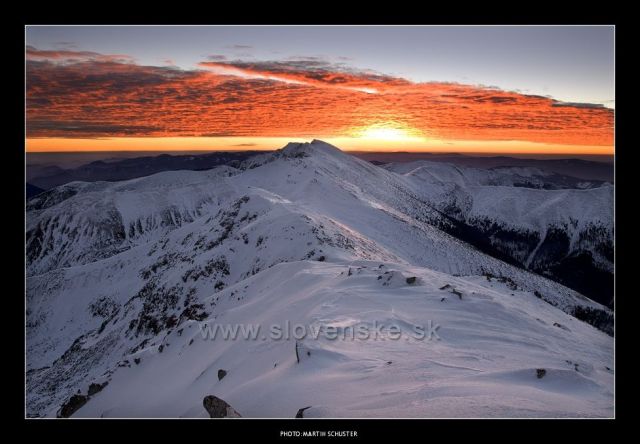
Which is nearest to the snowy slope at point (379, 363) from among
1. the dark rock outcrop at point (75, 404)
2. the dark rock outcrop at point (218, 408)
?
the dark rock outcrop at point (218, 408)

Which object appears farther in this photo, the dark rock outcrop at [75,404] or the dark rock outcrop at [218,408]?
the dark rock outcrop at [75,404]

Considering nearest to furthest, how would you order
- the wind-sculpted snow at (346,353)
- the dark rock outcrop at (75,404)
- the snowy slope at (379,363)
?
the snowy slope at (379,363), the wind-sculpted snow at (346,353), the dark rock outcrop at (75,404)

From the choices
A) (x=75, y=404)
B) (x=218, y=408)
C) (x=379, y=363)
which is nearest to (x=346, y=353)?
(x=379, y=363)

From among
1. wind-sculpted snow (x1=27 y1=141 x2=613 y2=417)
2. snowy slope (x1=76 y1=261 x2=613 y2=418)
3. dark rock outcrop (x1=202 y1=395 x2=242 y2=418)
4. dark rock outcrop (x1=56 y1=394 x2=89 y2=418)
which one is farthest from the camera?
dark rock outcrop (x1=56 y1=394 x2=89 y2=418)

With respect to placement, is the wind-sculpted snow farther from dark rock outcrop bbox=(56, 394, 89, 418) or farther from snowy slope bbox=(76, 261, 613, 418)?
dark rock outcrop bbox=(56, 394, 89, 418)

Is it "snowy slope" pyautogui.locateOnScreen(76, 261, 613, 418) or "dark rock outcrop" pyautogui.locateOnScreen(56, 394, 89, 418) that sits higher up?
"snowy slope" pyautogui.locateOnScreen(76, 261, 613, 418)

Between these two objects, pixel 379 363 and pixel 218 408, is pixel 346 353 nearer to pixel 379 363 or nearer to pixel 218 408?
pixel 379 363

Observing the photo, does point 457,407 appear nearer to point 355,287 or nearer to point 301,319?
point 301,319

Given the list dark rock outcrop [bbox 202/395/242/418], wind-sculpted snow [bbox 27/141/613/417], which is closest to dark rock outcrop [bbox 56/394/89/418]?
wind-sculpted snow [bbox 27/141/613/417]

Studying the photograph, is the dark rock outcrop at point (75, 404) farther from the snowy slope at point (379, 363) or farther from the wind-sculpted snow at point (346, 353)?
the snowy slope at point (379, 363)

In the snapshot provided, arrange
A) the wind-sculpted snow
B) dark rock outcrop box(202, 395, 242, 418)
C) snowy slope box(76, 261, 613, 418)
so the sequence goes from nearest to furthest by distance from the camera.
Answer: snowy slope box(76, 261, 613, 418), the wind-sculpted snow, dark rock outcrop box(202, 395, 242, 418)

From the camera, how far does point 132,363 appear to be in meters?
28.1

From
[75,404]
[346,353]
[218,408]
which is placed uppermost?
[346,353]
